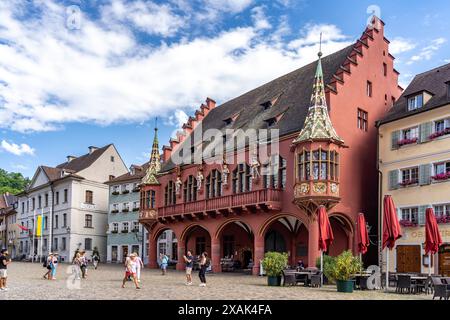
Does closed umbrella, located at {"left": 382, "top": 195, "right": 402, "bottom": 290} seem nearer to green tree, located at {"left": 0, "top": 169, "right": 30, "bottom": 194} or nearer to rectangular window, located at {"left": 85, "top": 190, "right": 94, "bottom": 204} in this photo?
rectangular window, located at {"left": 85, "top": 190, "right": 94, "bottom": 204}

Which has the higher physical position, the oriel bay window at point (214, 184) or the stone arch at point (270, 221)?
the oriel bay window at point (214, 184)

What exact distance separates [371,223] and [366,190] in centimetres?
214

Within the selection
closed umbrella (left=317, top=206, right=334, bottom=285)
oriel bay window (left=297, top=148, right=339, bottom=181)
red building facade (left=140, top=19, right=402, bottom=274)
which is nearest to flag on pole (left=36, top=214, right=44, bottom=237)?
red building facade (left=140, top=19, right=402, bottom=274)

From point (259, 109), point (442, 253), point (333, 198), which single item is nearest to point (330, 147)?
point (333, 198)

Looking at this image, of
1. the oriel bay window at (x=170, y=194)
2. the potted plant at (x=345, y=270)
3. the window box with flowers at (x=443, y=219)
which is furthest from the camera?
the oriel bay window at (x=170, y=194)

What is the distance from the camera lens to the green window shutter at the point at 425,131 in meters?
33.3

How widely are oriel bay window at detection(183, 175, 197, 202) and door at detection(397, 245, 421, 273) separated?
17.3 m

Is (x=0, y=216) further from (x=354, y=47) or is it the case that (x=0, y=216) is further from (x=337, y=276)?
(x=337, y=276)

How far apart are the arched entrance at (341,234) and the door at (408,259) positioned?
9.94ft

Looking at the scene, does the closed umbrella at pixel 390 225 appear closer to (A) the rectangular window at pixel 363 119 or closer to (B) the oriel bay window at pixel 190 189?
(A) the rectangular window at pixel 363 119

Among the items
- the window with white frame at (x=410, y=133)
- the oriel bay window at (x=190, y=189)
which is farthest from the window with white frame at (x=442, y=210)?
the oriel bay window at (x=190, y=189)

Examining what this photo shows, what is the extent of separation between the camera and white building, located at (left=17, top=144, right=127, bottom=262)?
217 ft

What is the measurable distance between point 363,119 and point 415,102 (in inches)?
147

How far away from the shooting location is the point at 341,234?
119ft
